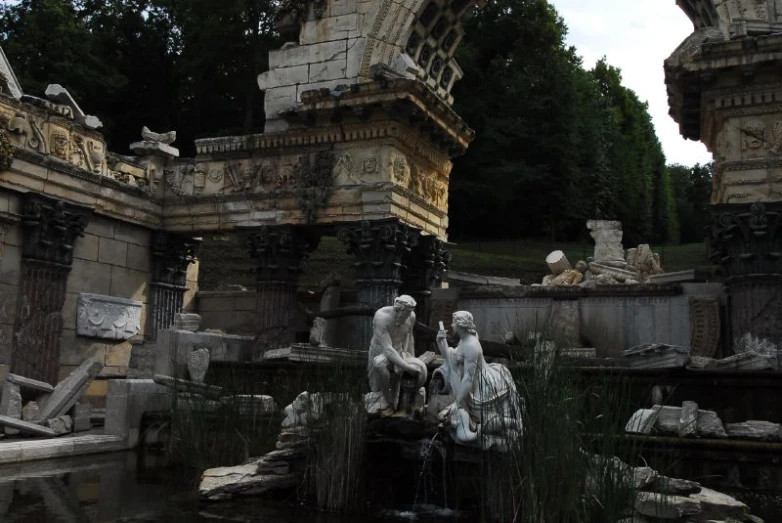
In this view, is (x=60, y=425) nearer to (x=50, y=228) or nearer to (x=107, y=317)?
(x=50, y=228)

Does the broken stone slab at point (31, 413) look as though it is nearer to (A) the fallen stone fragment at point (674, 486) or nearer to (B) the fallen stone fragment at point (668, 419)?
(B) the fallen stone fragment at point (668, 419)

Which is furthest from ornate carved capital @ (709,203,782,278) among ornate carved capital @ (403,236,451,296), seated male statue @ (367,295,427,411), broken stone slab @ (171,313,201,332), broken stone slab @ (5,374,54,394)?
broken stone slab @ (5,374,54,394)

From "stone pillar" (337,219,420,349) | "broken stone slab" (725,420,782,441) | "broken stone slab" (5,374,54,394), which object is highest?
"stone pillar" (337,219,420,349)

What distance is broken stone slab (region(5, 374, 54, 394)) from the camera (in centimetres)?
1052

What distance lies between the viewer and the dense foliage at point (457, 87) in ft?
99.7

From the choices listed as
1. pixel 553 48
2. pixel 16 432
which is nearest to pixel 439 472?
pixel 16 432

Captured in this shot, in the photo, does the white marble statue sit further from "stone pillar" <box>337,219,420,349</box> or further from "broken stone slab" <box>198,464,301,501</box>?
"stone pillar" <box>337,219,420,349</box>

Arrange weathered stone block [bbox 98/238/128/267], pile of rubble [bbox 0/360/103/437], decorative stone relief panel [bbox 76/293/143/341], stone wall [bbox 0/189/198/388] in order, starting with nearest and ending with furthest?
pile of rubble [bbox 0/360/103/437], stone wall [bbox 0/189/198/388], decorative stone relief panel [bbox 76/293/143/341], weathered stone block [bbox 98/238/128/267]

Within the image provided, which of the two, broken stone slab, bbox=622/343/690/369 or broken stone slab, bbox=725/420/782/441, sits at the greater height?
broken stone slab, bbox=622/343/690/369

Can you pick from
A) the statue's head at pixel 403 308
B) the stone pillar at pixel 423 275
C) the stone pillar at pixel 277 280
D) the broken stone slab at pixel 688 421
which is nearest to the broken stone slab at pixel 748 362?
the broken stone slab at pixel 688 421

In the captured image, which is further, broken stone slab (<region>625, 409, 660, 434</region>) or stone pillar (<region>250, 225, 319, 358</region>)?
stone pillar (<region>250, 225, 319, 358</region>)

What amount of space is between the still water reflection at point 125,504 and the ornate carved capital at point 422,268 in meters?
8.54

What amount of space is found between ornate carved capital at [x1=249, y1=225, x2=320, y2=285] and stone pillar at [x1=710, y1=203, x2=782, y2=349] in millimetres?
7505

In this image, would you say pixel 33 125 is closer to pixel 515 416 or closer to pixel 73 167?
pixel 73 167
